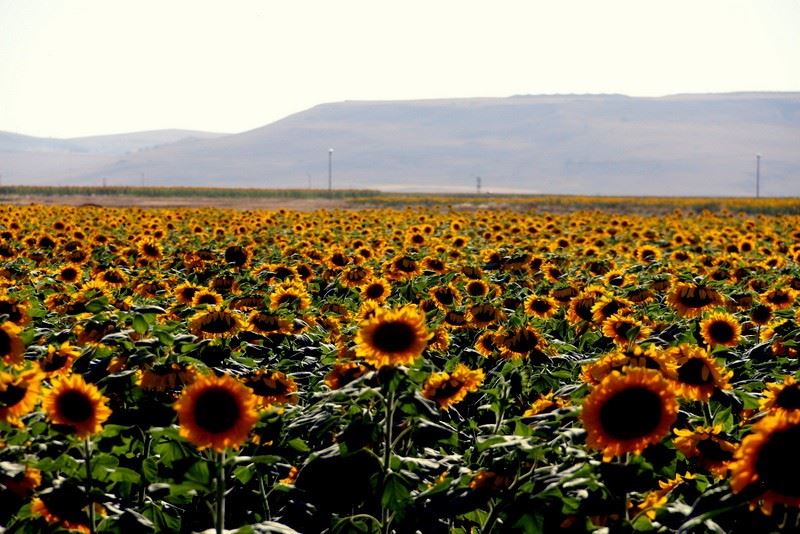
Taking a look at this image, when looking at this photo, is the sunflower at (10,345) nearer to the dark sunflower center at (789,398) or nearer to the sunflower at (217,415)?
the sunflower at (217,415)

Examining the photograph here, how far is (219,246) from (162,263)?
90.7 inches

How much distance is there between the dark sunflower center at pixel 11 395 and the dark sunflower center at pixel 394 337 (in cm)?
127

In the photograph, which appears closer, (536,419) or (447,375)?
(536,419)

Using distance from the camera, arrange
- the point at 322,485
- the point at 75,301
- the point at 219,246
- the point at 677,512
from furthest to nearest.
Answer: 1. the point at 219,246
2. the point at 75,301
3. the point at 322,485
4. the point at 677,512

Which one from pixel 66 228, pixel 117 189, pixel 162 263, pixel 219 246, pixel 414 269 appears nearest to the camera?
pixel 414 269

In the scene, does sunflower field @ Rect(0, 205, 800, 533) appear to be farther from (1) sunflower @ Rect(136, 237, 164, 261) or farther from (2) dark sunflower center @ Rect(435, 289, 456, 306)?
(1) sunflower @ Rect(136, 237, 164, 261)

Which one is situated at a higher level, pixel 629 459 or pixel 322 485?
pixel 629 459

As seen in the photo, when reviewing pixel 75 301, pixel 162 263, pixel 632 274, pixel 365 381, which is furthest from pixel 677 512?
pixel 162 263

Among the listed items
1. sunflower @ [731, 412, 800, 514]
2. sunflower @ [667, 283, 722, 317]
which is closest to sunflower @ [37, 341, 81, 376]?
sunflower @ [731, 412, 800, 514]

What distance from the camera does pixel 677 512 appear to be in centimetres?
262

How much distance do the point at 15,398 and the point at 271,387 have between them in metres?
1.30

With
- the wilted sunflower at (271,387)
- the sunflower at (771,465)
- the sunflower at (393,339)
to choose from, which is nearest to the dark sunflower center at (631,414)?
the sunflower at (771,465)

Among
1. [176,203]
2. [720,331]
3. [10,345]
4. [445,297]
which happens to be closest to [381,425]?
[10,345]

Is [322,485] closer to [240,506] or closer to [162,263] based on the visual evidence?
[240,506]
